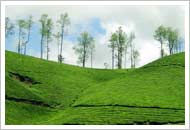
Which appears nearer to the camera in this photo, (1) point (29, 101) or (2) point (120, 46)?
(1) point (29, 101)

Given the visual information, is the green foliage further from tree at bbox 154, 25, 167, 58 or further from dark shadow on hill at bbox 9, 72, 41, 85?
dark shadow on hill at bbox 9, 72, 41, 85

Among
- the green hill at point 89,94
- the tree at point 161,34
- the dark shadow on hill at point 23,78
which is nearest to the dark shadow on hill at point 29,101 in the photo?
the green hill at point 89,94

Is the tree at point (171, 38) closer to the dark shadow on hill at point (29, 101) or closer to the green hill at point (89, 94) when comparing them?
the green hill at point (89, 94)

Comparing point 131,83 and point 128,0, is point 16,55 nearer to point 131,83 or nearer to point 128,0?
point 131,83

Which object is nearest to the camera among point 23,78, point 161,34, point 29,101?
point 29,101

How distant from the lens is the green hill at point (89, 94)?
182 feet

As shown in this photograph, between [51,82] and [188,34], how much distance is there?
39490 mm

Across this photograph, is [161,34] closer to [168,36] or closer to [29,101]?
[168,36]

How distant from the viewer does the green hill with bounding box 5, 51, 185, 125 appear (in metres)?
55.3

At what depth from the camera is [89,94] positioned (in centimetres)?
6981

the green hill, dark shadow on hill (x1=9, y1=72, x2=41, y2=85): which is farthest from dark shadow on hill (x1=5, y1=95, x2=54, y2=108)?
dark shadow on hill (x1=9, y1=72, x2=41, y2=85)

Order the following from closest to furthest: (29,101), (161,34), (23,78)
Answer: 1. (29,101)
2. (23,78)
3. (161,34)

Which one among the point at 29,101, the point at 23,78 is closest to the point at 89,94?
the point at 29,101

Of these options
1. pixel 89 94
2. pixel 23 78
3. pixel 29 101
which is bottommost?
pixel 29 101
